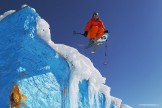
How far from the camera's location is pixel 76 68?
12203 mm

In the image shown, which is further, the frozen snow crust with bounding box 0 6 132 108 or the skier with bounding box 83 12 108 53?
the skier with bounding box 83 12 108 53

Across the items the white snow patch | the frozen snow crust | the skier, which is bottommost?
the frozen snow crust

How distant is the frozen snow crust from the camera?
1000 centimetres

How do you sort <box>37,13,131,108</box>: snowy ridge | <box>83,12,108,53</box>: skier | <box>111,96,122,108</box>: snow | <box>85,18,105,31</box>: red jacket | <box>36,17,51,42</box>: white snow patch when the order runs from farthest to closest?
1. <box>111,96,122,108</box>: snow
2. <box>85,18,105,31</box>: red jacket
3. <box>83,12,108,53</box>: skier
4. <box>37,13,131,108</box>: snowy ridge
5. <box>36,17,51,42</box>: white snow patch

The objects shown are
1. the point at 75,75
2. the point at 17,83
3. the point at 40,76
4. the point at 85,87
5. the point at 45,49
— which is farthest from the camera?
the point at 85,87

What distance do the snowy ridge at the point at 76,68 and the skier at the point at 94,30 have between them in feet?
2.85

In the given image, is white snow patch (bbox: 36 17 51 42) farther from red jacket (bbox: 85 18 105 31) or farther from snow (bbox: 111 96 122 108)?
snow (bbox: 111 96 122 108)

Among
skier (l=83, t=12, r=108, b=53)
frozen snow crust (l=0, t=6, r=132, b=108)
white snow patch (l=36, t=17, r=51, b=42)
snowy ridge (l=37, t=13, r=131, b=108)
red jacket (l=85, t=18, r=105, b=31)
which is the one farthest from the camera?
red jacket (l=85, t=18, r=105, b=31)

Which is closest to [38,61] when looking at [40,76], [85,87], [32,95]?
[40,76]

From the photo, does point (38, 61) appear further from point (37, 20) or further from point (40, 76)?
point (37, 20)

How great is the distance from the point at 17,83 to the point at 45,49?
2.08m

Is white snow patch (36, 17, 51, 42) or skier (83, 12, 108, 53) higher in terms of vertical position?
skier (83, 12, 108, 53)

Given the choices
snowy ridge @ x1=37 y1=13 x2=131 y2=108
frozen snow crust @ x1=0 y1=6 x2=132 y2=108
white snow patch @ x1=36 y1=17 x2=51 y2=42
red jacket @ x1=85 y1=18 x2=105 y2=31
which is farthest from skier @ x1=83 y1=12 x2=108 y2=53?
white snow patch @ x1=36 y1=17 x2=51 y2=42

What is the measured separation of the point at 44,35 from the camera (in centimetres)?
1146
